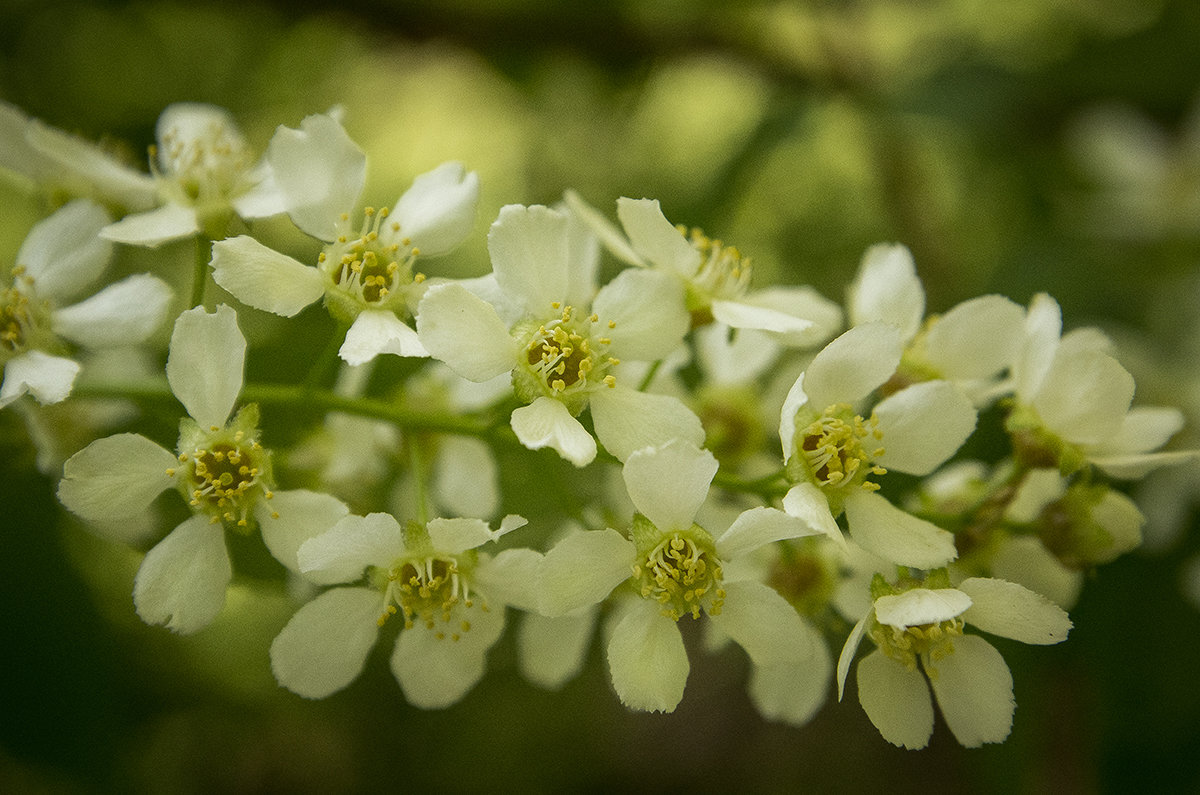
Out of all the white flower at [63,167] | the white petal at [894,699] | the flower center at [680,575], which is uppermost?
the white flower at [63,167]

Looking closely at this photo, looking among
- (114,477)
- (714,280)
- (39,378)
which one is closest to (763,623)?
(714,280)

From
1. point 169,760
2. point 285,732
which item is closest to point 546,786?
point 285,732

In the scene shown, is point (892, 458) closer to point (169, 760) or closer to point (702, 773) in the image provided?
point (702, 773)

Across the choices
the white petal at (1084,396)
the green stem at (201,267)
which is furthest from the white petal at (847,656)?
the green stem at (201,267)

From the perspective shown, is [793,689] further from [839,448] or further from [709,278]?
[709,278]

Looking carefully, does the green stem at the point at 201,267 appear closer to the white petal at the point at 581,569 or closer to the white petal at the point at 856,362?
the white petal at the point at 581,569

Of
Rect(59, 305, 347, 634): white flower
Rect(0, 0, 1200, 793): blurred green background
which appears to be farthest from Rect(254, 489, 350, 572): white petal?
Rect(0, 0, 1200, 793): blurred green background

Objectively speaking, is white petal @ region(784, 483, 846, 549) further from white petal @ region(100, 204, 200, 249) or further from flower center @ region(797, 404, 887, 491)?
white petal @ region(100, 204, 200, 249)
